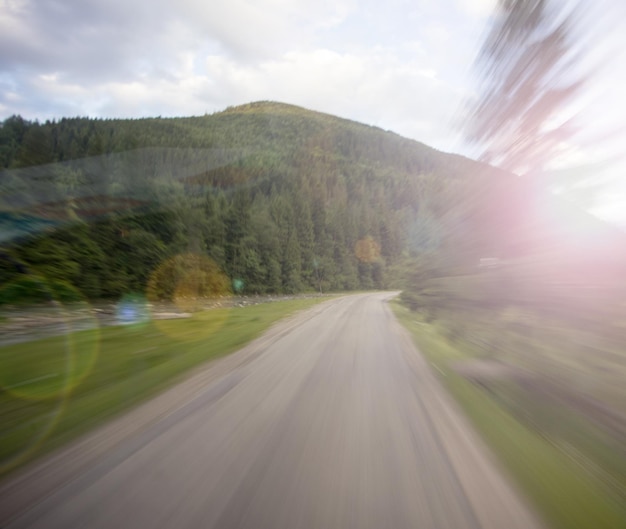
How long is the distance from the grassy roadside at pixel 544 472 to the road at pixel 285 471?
188mm

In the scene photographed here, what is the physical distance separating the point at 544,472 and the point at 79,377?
732cm

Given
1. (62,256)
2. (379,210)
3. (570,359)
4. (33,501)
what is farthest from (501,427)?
(379,210)

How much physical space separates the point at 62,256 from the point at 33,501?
95.3 ft

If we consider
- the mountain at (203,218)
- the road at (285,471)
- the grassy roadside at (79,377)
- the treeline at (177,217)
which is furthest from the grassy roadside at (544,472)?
the treeline at (177,217)

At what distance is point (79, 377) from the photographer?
6.55 m

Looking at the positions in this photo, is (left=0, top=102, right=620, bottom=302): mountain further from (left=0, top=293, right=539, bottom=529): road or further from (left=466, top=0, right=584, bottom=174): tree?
(left=0, top=293, right=539, bottom=529): road

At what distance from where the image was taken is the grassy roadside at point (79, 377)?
408cm

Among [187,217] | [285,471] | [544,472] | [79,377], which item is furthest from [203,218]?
[544,472]

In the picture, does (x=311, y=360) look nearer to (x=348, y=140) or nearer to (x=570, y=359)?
(x=570, y=359)

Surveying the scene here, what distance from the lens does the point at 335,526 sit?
247 centimetres

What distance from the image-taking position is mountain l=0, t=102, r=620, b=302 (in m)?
10.1

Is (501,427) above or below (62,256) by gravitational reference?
below

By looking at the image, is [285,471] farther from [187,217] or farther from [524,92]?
[187,217]

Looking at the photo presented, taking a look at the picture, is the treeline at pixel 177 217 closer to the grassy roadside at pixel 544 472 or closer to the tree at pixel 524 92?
the tree at pixel 524 92
